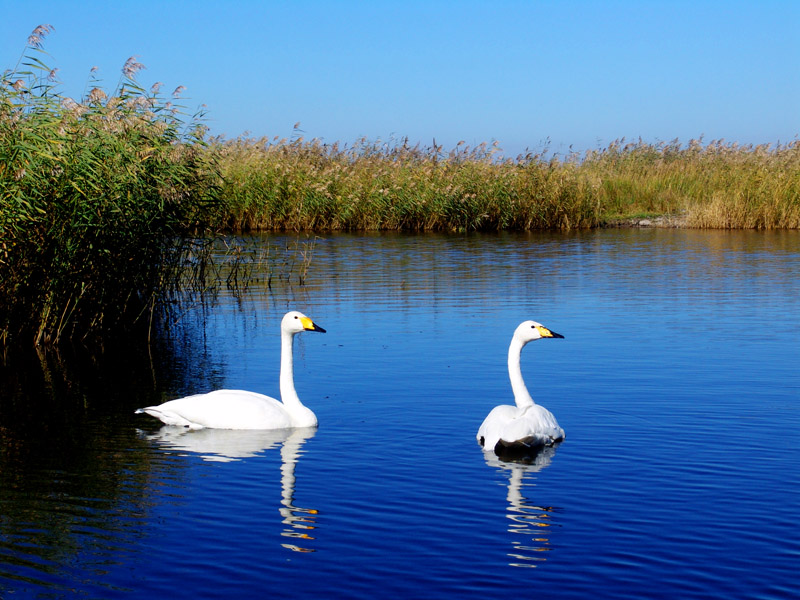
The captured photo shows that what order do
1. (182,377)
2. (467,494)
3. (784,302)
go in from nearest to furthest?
(467,494) → (182,377) → (784,302)

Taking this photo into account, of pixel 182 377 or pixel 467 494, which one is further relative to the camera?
pixel 182 377

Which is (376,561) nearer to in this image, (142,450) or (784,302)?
(142,450)

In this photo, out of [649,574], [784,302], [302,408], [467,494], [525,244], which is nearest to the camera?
[649,574]

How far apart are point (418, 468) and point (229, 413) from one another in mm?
1960

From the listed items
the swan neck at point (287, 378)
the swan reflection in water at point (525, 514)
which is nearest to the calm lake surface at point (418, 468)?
the swan reflection in water at point (525, 514)

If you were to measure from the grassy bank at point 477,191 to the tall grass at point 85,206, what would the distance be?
14.6 metres

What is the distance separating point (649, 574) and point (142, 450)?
13.2 ft

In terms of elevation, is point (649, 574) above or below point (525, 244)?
below

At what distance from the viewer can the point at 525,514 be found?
5.85 meters

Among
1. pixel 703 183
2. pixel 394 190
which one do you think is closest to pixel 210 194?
pixel 394 190

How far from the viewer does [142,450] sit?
7520mm

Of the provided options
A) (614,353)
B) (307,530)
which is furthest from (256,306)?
(307,530)

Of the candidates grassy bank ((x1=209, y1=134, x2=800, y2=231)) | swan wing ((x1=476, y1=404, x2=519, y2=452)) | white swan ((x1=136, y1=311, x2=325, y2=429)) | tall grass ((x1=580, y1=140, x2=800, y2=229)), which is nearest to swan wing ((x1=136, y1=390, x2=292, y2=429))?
white swan ((x1=136, y1=311, x2=325, y2=429))

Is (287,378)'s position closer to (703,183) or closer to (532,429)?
(532,429)
